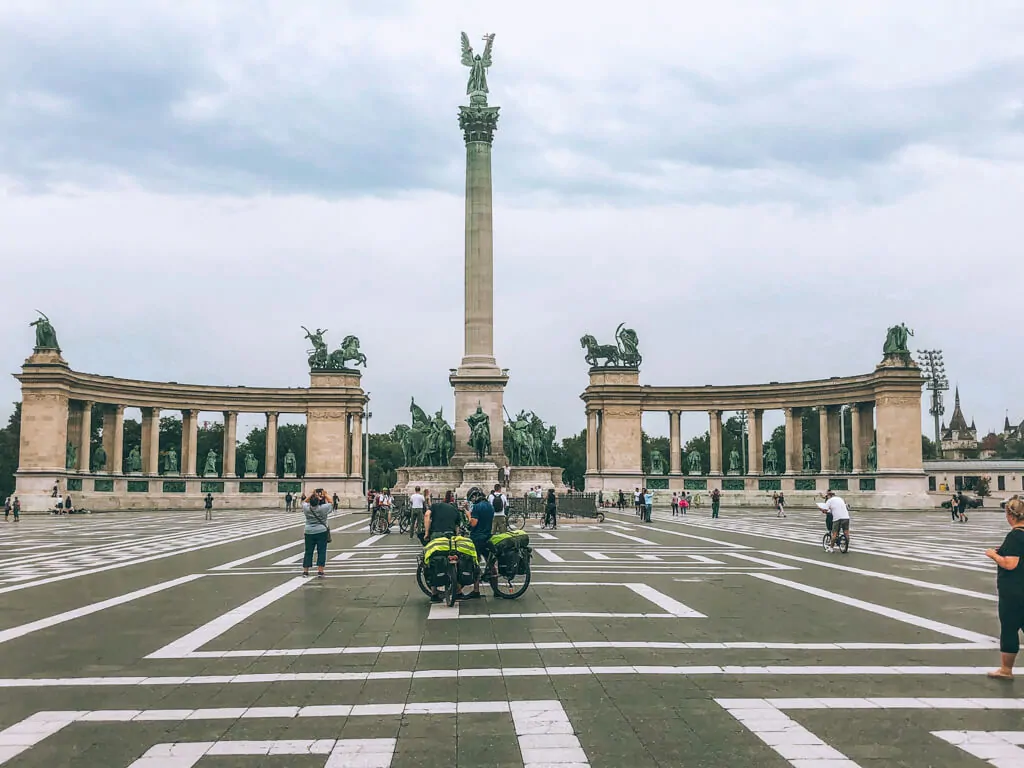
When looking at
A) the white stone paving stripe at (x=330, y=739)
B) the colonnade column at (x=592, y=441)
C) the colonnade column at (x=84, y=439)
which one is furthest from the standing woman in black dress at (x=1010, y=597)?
the colonnade column at (x=84, y=439)

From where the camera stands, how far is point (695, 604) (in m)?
16.5

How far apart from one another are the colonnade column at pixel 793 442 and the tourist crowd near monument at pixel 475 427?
183 millimetres

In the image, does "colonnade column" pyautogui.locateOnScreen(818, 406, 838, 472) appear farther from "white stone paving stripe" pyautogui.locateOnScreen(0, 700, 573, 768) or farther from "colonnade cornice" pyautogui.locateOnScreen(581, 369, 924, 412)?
"white stone paving stripe" pyautogui.locateOnScreen(0, 700, 573, 768)

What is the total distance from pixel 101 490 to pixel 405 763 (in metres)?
79.9

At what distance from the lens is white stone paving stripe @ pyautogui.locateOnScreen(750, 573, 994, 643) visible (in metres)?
13.6

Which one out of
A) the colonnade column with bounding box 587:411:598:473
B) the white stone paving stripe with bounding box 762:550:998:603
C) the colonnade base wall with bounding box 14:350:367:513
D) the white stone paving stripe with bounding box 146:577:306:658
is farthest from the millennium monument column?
the white stone paving stripe with bounding box 146:577:306:658

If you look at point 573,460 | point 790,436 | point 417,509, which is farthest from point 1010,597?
point 573,460

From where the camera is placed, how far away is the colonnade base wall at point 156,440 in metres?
74.8

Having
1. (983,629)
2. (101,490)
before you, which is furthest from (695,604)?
(101,490)

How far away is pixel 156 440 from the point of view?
86.1 m

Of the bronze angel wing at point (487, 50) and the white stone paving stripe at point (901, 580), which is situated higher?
the bronze angel wing at point (487, 50)

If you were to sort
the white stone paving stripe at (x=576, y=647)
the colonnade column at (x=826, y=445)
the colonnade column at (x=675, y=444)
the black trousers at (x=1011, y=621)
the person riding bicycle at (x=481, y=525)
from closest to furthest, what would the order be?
the black trousers at (x=1011, y=621) < the white stone paving stripe at (x=576, y=647) < the person riding bicycle at (x=481, y=525) < the colonnade column at (x=826, y=445) < the colonnade column at (x=675, y=444)

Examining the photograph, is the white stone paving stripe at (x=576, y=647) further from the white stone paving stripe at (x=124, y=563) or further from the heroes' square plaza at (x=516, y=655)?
the white stone paving stripe at (x=124, y=563)

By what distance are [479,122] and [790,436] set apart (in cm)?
4250
